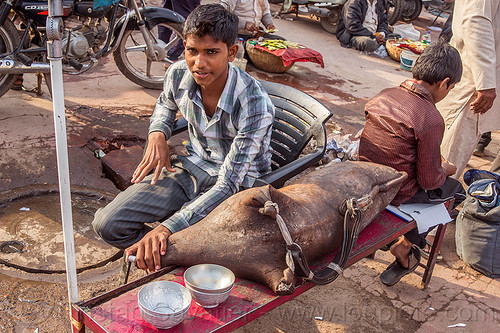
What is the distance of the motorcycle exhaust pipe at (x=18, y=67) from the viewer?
4148 millimetres

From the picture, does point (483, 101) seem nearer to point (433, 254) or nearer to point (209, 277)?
point (433, 254)

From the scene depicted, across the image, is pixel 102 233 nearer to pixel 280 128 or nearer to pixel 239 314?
pixel 239 314

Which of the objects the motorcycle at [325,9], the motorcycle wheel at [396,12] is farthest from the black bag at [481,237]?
the motorcycle wheel at [396,12]

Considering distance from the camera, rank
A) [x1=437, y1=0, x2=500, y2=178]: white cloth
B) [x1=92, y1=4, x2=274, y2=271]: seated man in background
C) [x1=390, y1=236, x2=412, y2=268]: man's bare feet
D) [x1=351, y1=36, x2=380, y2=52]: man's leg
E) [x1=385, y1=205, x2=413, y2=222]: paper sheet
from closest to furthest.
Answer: [x1=92, y1=4, x2=274, y2=271]: seated man in background
[x1=385, y1=205, x2=413, y2=222]: paper sheet
[x1=390, y1=236, x2=412, y2=268]: man's bare feet
[x1=437, y1=0, x2=500, y2=178]: white cloth
[x1=351, y1=36, x2=380, y2=52]: man's leg

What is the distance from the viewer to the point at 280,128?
310 centimetres

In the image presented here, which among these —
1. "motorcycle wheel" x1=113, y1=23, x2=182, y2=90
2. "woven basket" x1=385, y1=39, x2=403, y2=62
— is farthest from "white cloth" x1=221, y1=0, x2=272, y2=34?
"woven basket" x1=385, y1=39, x2=403, y2=62

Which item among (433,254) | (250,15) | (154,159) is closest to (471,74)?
(433,254)

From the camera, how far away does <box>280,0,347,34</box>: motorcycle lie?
972cm

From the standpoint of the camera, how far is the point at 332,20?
992cm

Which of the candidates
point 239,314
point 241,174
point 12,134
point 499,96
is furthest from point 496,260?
point 12,134

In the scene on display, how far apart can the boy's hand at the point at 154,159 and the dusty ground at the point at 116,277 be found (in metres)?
0.77

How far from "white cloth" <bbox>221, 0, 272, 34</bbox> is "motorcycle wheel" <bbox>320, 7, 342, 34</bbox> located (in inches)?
124

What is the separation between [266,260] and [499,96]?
2.91 metres

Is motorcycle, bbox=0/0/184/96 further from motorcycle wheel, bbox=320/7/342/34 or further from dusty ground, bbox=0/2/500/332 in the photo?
motorcycle wheel, bbox=320/7/342/34
